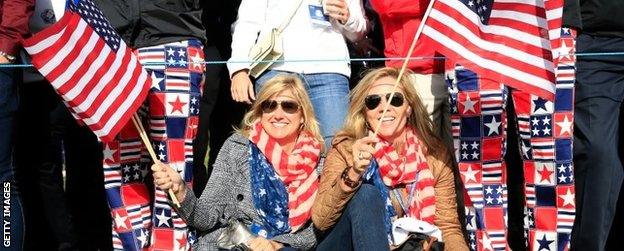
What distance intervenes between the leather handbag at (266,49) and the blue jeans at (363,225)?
3.53 ft

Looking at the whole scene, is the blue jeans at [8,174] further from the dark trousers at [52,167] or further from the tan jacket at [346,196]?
the tan jacket at [346,196]

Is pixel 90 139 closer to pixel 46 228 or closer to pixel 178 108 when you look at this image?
pixel 46 228

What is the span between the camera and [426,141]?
590 cm

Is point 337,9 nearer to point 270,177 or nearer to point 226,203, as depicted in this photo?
point 270,177

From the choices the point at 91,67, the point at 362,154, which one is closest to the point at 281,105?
the point at 362,154

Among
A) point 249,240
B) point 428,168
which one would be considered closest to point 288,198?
point 249,240

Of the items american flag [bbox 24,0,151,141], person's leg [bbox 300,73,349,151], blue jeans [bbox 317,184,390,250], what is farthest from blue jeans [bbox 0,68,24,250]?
blue jeans [bbox 317,184,390,250]

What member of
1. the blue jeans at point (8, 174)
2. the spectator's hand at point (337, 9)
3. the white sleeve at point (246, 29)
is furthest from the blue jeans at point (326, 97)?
the blue jeans at point (8, 174)

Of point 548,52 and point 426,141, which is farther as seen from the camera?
point 426,141

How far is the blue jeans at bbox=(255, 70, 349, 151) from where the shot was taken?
6.14 metres

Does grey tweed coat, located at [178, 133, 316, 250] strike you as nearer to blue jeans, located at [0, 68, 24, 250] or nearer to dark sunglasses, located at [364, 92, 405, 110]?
dark sunglasses, located at [364, 92, 405, 110]

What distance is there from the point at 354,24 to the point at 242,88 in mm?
698

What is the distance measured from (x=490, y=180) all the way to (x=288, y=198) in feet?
3.38

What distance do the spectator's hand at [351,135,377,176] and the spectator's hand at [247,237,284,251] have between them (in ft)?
1.93
